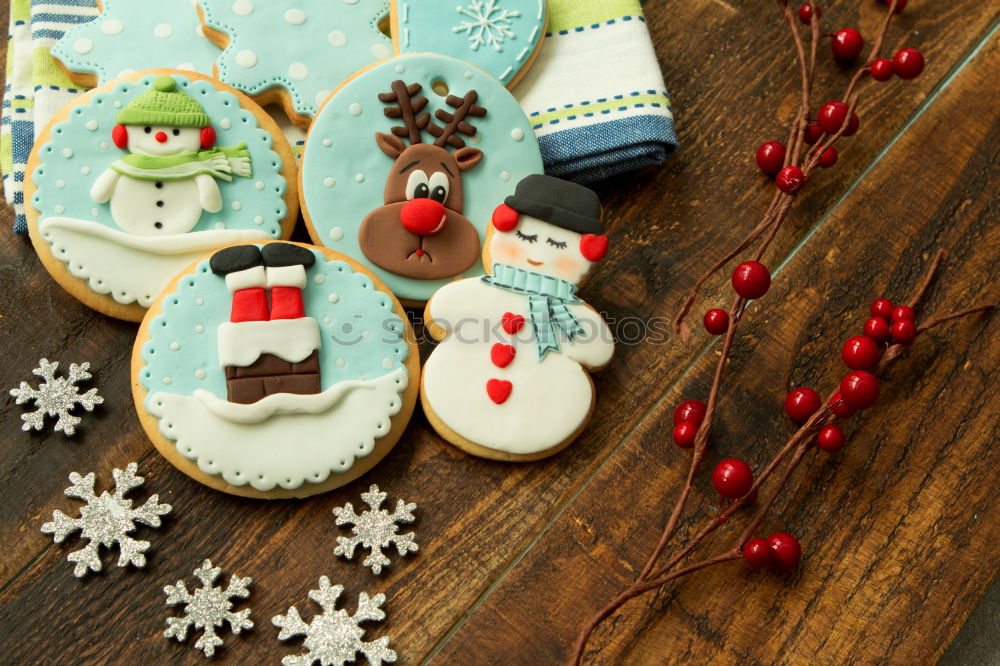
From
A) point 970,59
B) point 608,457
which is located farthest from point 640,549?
point 970,59

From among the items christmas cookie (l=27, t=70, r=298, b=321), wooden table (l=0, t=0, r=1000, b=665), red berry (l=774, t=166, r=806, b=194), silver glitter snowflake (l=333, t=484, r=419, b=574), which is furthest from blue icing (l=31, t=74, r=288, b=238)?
red berry (l=774, t=166, r=806, b=194)

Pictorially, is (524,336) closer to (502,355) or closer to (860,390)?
(502,355)

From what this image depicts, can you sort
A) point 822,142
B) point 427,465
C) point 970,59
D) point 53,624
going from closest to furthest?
point 53,624
point 427,465
point 822,142
point 970,59

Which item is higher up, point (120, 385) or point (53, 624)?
point (120, 385)

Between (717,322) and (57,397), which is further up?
(717,322)

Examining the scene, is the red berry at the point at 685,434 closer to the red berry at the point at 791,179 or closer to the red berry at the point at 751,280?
the red berry at the point at 751,280

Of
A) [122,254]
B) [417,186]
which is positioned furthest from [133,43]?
[417,186]

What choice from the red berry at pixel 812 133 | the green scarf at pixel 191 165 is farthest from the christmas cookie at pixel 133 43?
the red berry at pixel 812 133

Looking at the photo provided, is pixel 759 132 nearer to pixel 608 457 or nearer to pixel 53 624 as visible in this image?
pixel 608 457
